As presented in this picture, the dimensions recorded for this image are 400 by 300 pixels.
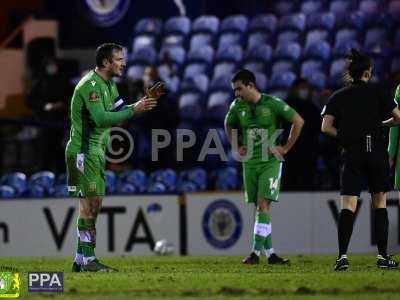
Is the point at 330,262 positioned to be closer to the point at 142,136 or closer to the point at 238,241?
the point at 238,241

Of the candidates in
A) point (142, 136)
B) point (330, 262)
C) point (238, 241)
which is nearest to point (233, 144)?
point (330, 262)

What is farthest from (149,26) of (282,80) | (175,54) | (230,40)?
(282,80)

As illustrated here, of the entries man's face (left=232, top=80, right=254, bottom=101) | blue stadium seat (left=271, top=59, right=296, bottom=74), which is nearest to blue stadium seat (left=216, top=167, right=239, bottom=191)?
blue stadium seat (left=271, top=59, right=296, bottom=74)

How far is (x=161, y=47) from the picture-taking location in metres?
22.0

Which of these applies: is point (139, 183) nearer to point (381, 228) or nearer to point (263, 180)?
point (263, 180)

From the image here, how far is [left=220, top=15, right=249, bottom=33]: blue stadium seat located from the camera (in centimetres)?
2136

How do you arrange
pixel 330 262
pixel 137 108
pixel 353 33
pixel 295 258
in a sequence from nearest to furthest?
pixel 137 108 < pixel 330 262 < pixel 295 258 < pixel 353 33

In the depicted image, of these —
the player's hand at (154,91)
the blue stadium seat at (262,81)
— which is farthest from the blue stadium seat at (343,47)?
the player's hand at (154,91)

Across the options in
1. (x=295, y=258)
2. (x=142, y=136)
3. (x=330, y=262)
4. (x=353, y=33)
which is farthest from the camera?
(x=353, y=33)

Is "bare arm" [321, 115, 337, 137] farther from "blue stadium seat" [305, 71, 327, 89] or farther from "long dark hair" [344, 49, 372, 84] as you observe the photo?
A: "blue stadium seat" [305, 71, 327, 89]

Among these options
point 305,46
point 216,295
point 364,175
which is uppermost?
point 305,46

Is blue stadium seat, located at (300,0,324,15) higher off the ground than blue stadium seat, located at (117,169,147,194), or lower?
higher

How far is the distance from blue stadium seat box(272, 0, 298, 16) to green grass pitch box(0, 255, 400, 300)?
877 centimetres

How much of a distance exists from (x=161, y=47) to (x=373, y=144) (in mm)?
10797
